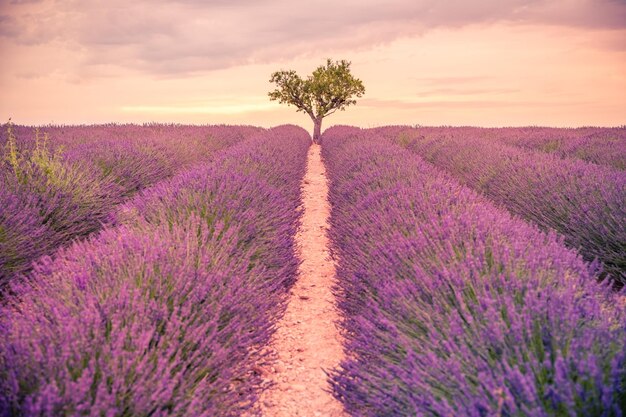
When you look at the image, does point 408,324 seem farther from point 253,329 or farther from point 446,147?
point 446,147

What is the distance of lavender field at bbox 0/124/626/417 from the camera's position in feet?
4.90

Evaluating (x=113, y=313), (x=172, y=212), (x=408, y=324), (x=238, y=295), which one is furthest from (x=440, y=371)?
(x=172, y=212)

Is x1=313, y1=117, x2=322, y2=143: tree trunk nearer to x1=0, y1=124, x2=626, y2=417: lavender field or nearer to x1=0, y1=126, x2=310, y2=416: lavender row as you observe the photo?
x1=0, y1=124, x2=626, y2=417: lavender field

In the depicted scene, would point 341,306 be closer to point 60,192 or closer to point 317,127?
point 60,192

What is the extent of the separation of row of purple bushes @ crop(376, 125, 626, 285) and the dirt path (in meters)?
1.73

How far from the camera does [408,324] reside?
2.08m

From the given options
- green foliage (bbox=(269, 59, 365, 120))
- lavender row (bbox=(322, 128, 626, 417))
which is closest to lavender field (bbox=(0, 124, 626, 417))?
lavender row (bbox=(322, 128, 626, 417))

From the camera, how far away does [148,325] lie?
1.80m

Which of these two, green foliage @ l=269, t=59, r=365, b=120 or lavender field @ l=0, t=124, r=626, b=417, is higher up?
green foliage @ l=269, t=59, r=365, b=120

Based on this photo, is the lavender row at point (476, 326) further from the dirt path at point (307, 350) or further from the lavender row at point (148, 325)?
the lavender row at point (148, 325)

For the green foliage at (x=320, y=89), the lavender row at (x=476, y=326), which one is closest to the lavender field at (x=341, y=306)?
the lavender row at (x=476, y=326)

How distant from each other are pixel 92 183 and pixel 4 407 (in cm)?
468

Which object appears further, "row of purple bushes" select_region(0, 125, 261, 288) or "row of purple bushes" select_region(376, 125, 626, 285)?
"row of purple bushes" select_region(376, 125, 626, 285)

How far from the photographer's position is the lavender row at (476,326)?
1.42 meters
